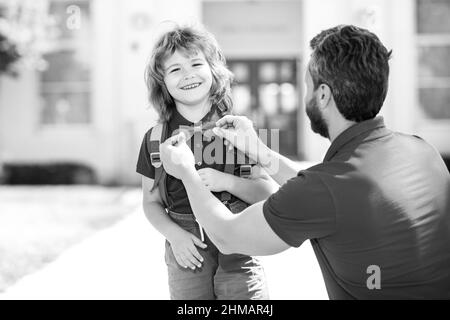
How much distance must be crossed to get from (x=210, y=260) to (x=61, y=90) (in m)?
11.8

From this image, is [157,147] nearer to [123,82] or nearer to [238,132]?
[238,132]

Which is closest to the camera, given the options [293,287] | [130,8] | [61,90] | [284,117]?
[293,287]

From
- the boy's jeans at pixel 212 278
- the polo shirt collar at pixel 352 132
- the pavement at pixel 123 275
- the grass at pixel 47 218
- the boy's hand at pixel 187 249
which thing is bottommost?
the grass at pixel 47 218

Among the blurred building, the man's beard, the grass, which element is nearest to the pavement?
the grass

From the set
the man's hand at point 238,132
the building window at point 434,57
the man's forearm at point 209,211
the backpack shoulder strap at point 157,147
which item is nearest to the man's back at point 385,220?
the man's forearm at point 209,211

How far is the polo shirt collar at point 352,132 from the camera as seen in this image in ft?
5.72

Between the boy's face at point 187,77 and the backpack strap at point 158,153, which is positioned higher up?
the boy's face at point 187,77

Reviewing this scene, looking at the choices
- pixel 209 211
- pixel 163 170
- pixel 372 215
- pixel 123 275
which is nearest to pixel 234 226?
pixel 209 211

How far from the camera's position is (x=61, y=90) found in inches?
527

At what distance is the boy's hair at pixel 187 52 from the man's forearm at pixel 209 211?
52cm

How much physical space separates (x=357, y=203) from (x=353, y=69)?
0.37 m

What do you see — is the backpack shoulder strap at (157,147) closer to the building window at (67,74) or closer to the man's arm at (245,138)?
the man's arm at (245,138)

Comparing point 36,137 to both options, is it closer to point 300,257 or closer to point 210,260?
point 300,257

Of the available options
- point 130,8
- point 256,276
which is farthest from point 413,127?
point 256,276
